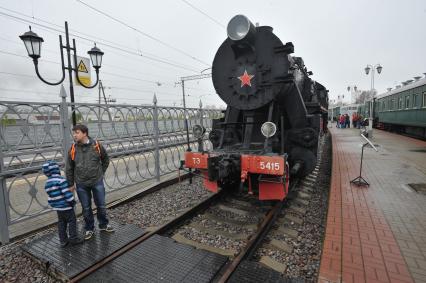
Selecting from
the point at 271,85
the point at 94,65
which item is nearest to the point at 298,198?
the point at 271,85

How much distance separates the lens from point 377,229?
3.63m

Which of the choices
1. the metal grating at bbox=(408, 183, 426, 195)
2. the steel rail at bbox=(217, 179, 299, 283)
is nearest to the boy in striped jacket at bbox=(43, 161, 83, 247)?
the steel rail at bbox=(217, 179, 299, 283)

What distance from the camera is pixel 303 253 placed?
3.35 metres

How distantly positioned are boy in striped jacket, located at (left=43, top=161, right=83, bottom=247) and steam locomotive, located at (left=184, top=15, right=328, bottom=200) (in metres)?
1.98

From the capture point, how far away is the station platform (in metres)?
2.71

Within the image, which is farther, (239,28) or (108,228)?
(239,28)

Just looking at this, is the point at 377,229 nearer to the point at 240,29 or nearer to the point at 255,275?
the point at 255,275

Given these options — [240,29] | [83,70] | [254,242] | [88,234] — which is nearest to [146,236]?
[88,234]

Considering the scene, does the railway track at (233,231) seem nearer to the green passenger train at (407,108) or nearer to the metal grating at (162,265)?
the metal grating at (162,265)

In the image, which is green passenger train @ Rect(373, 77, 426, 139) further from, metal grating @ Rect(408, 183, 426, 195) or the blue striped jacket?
the blue striped jacket

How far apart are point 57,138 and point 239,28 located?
3.78 meters

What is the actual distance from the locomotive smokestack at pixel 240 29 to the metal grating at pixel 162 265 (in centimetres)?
351

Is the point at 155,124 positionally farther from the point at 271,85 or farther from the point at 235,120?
the point at 271,85

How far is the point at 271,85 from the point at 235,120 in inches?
45.9
